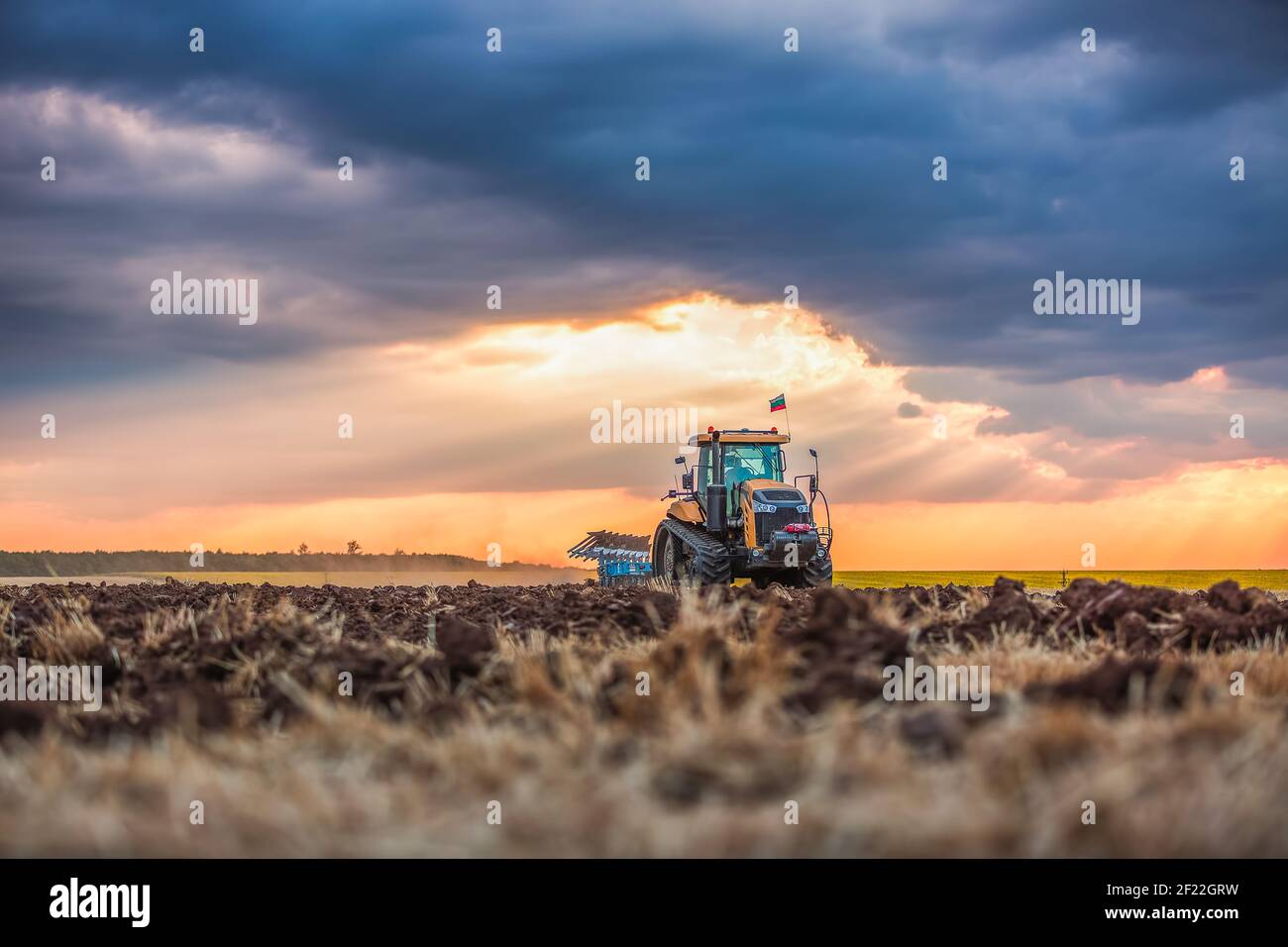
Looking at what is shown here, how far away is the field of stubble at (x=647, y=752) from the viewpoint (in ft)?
11.9

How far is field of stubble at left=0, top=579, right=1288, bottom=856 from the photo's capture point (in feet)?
11.9

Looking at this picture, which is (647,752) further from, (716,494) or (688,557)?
(688,557)

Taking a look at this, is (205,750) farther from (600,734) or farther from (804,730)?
(804,730)

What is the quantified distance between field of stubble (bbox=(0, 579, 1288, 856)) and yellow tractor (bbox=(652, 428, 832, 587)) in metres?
14.3

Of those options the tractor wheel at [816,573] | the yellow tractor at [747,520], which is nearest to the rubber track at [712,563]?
the yellow tractor at [747,520]

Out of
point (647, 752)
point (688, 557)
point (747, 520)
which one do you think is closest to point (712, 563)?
point (747, 520)

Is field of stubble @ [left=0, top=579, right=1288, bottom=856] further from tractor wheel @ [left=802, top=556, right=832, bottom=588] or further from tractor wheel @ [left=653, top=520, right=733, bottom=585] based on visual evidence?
tractor wheel @ [left=802, top=556, right=832, bottom=588]

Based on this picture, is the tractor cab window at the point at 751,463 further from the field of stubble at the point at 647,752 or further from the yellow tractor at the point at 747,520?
the field of stubble at the point at 647,752

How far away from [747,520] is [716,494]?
3.23ft

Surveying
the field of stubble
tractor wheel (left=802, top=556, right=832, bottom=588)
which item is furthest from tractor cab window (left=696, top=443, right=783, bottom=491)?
the field of stubble

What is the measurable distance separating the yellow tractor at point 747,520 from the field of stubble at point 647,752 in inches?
562

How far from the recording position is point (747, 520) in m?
22.5

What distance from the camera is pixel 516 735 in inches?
183
